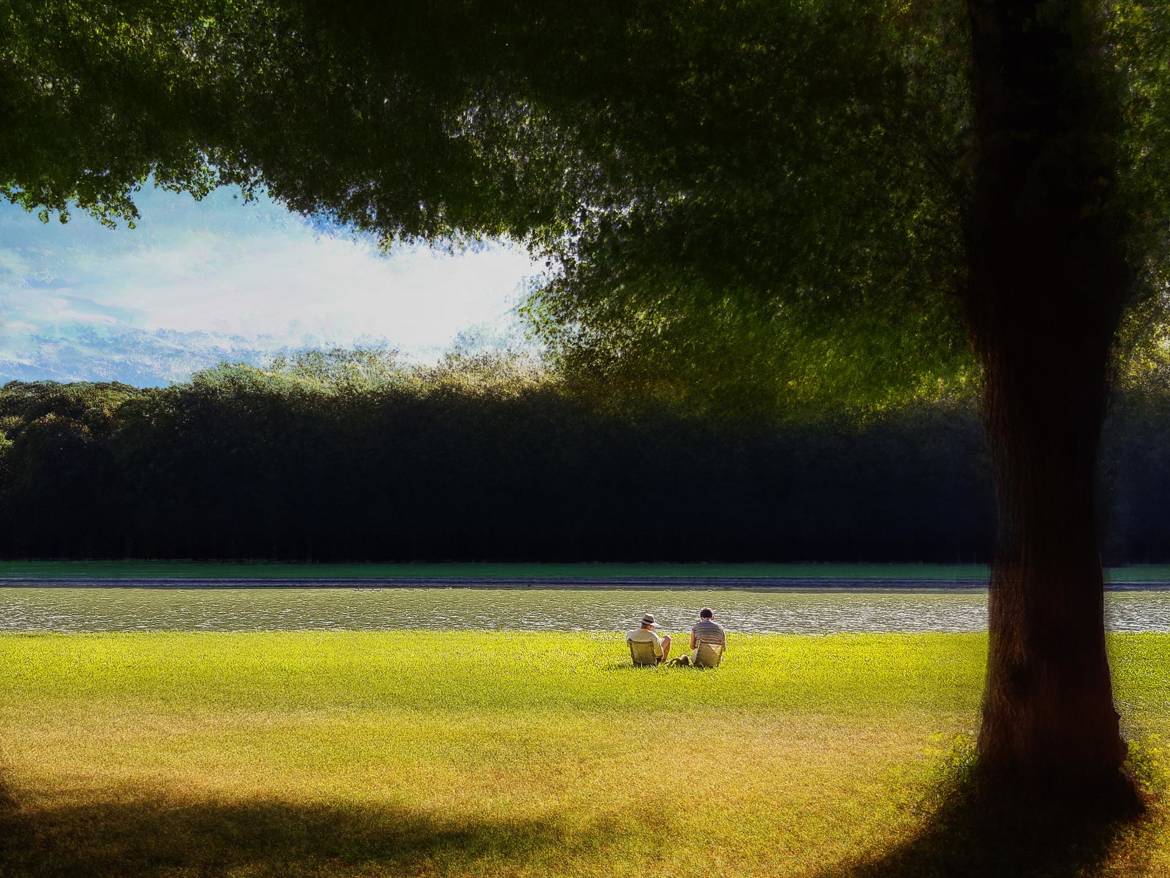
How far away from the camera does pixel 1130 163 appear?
4.92 metres

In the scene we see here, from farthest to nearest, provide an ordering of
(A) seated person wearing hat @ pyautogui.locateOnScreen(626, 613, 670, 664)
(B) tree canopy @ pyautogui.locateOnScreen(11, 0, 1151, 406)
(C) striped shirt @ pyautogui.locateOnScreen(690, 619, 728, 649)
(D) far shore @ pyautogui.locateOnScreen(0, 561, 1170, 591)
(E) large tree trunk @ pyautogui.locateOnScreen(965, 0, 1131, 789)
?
(D) far shore @ pyautogui.locateOnScreen(0, 561, 1170, 591) → (A) seated person wearing hat @ pyautogui.locateOnScreen(626, 613, 670, 664) → (C) striped shirt @ pyautogui.locateOnScreen(690, 619, 728, 649) → (B) tree canopy @ pyautogui.locateOnScreen(11, 0, 1151, 406) → (E) large tree trunk @ pyautogui.locateOnScreen(965, 0, 1131, 789)

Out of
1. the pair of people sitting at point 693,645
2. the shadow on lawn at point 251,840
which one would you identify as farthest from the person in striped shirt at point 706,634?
the shadow on lawn at point 251,840

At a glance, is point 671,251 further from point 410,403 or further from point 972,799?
point 410,403

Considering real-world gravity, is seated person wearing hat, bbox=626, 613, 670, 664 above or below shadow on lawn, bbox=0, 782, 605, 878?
above

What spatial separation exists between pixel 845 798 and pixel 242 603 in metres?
16.6

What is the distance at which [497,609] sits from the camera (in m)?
19.2

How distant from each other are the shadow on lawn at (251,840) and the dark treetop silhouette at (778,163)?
8.49 ft

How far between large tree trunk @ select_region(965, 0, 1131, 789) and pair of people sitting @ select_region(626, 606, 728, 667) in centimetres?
633

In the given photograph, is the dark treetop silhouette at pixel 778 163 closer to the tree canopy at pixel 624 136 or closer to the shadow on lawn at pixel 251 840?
the tree canopy at pixel 624 136

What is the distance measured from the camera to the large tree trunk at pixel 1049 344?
488 centimetres

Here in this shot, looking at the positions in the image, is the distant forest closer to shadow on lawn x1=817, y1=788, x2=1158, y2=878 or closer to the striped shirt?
the striped shirt

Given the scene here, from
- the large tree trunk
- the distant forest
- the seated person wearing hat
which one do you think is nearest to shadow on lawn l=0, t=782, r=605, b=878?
the large tree trunk

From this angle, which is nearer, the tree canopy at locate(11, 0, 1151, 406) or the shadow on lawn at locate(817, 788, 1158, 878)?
the shadow on lawn at locate(817, 788, 1158, 878)

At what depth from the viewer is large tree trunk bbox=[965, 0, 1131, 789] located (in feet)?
16.0
